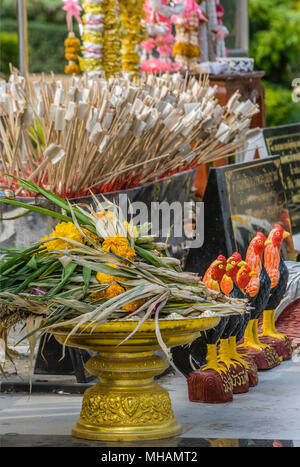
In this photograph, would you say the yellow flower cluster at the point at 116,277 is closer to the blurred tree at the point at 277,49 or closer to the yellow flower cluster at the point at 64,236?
the yellow flower cluster at the point at 64,236

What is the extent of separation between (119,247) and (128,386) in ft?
1.32

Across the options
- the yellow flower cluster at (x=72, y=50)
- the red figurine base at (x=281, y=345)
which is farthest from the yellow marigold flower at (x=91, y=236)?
the yellow flower cluster at (x=72, y=50)

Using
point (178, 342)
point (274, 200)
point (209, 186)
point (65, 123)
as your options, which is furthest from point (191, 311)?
point (274, 200)

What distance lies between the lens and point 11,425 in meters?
3.03

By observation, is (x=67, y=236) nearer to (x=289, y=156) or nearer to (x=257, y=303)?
(x=257, y=303)

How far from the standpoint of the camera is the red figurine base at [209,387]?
329cm

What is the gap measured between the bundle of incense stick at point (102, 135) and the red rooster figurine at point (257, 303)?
55 cm

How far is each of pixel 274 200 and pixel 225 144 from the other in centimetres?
36

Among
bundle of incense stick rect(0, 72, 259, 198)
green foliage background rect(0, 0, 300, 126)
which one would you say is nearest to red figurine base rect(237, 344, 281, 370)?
bundle of incense stick rect(0, 72, 259, 198)

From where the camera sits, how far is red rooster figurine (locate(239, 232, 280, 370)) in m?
3.72

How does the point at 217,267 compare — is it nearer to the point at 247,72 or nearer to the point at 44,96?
the point at 44,96

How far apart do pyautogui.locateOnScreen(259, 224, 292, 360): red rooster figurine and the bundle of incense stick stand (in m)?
0.58

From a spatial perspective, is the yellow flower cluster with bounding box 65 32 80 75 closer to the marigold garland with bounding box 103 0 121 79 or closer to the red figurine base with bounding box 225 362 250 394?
the marigold garland with bounding box 103 0 121 79

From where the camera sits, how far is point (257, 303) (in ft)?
12.3
